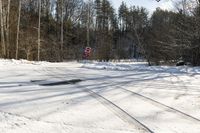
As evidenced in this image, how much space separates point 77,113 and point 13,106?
160 cm

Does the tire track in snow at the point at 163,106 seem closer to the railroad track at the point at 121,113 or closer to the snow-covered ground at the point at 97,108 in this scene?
the snow-covered ground at the point at 97,108

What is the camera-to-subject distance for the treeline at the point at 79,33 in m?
31.9

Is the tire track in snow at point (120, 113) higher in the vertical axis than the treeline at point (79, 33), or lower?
lower

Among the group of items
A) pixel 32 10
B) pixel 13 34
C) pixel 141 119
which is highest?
pixel 32 10

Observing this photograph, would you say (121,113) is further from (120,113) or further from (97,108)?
(97,108)

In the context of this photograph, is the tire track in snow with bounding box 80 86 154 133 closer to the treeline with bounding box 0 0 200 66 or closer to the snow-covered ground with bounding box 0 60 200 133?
the snow-covered ground with bounding box 0 60 200 133

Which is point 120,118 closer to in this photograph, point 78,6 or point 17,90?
point 17,90

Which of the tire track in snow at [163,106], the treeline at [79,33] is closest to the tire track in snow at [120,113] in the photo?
the tire track in snow at [163,106]

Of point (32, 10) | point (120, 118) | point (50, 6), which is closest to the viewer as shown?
point (120, 118)

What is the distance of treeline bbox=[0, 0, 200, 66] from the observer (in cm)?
3191

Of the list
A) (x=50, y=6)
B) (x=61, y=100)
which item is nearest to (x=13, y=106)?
(x=61, y=100)

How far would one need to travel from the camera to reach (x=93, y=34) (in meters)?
82.8

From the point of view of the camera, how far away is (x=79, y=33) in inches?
2869

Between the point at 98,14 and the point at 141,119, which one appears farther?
the point at 98,14
